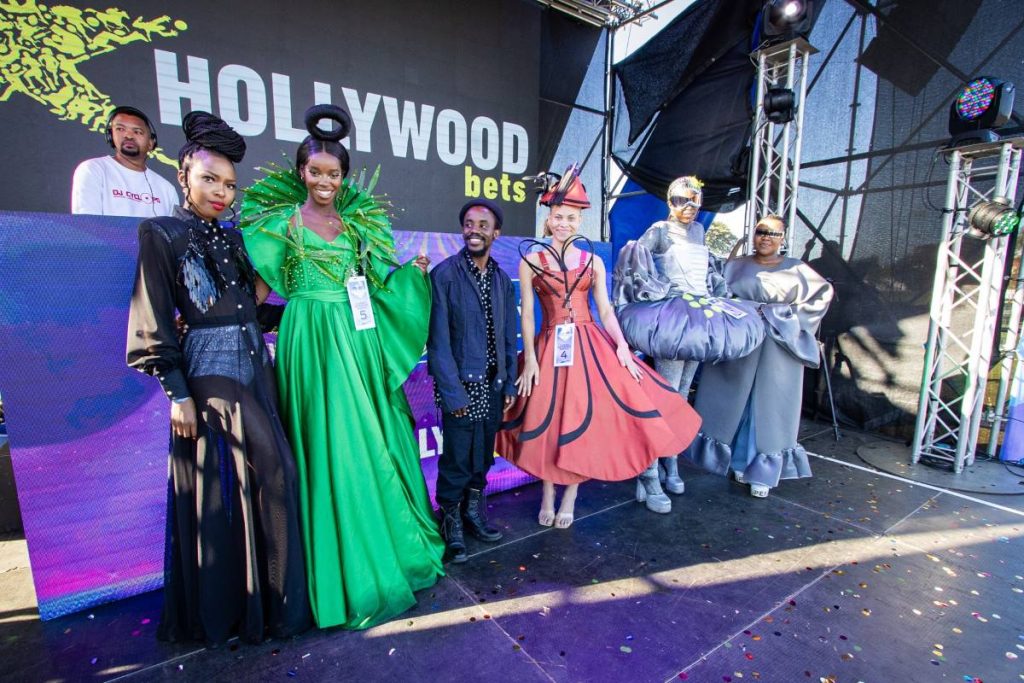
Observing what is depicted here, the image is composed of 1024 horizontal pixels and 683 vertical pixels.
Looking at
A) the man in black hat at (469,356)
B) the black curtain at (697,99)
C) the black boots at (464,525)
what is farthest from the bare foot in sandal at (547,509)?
the black curtain at (697,99)

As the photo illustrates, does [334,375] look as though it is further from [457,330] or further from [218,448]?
[457,330]

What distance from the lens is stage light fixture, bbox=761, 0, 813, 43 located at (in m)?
3.77

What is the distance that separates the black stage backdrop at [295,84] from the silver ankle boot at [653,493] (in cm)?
392

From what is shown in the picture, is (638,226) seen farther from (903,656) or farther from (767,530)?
(903,656)

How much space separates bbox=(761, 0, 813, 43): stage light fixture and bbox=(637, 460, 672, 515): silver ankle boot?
11.6 ft

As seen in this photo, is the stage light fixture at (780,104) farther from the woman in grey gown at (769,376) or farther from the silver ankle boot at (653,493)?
the silver ankle boot at (653,493)

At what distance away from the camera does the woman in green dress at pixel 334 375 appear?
1798mm

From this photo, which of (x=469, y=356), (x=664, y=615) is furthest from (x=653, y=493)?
(x=469, y=356)

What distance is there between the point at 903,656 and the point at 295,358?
7.97ft

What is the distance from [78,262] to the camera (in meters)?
1.85

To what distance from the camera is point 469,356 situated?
2.19 meters

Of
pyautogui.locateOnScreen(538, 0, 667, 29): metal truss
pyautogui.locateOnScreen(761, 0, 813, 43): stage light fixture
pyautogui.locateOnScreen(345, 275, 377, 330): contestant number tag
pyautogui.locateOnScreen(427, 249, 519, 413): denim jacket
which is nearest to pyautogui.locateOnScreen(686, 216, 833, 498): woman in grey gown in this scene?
pyautogui.locateOnScreen(427, 249, 519, 413): denim jacket

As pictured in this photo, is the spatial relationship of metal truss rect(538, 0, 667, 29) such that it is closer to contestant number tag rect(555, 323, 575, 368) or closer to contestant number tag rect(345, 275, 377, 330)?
contestant number tag rect(555, 323, 575, 368)

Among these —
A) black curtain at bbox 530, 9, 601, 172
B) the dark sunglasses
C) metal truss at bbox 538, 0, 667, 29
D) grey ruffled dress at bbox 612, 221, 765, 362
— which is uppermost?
metal truss at bbox 538, 0, 667, 29
